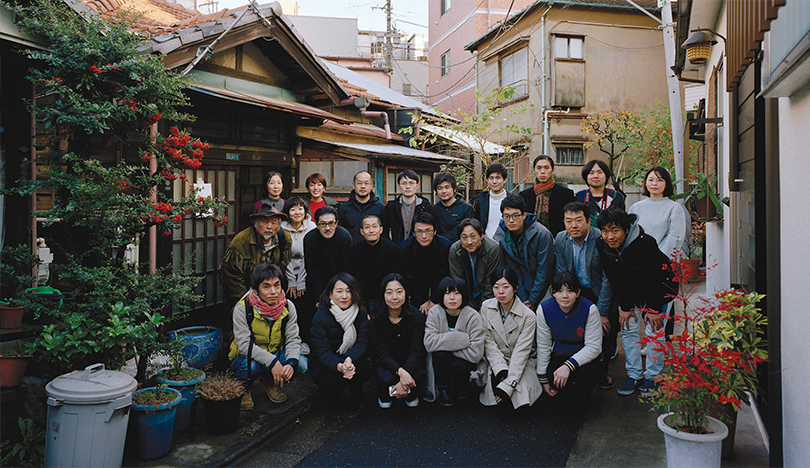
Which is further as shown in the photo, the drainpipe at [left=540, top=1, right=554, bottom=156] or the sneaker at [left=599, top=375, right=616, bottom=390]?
the drainpipe at [left=540, top=1, right=554, bottom=156]

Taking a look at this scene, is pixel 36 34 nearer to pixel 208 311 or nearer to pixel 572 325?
pixel 208 311

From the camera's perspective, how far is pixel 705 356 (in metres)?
3.54

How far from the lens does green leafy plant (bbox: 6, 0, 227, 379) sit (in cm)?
433

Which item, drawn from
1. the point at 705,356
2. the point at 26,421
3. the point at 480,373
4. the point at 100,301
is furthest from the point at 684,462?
the point at 26,421

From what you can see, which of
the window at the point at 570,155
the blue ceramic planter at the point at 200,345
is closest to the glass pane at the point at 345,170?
the blue ceramic planter at the point at 200,345

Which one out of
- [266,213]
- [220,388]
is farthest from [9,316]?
[266,213]

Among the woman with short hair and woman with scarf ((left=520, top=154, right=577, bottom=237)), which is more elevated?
woman with scarf ((left=520, top=154, right=577, bottom=237))

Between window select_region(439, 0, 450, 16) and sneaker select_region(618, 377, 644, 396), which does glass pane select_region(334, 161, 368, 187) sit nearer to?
sneaker select_region(618, 377, 644, 396)

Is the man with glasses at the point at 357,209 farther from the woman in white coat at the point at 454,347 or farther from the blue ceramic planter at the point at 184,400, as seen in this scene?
the blue ceramic planter at the point at 184,400

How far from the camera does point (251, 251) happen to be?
639cm

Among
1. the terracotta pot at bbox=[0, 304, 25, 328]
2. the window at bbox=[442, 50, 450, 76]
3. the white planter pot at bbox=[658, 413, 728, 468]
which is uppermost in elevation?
the window at bbox=[442, 50, 450, 76]

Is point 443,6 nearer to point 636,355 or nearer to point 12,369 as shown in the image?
point 636,355

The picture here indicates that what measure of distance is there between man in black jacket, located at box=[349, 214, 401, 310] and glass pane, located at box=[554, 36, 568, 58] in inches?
526

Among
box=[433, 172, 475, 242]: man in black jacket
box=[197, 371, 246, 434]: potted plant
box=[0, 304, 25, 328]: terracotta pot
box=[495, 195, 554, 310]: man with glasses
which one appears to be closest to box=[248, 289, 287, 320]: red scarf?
box=[197, 371, 246, 434]: potted plant
